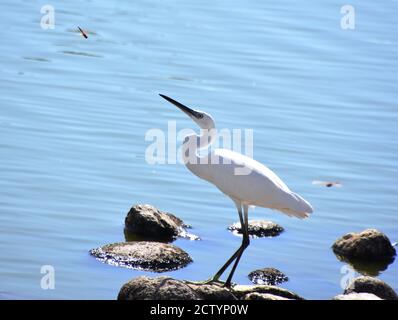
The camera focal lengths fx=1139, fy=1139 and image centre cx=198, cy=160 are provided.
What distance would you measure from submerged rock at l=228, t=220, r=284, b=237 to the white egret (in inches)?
64.6

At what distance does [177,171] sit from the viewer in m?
15.7

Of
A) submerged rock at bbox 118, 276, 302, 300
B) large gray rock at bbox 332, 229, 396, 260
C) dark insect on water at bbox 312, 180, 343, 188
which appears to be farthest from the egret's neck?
dark insect on water at bbox 312, 180, 343, 188

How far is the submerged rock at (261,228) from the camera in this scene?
1392 centimetres

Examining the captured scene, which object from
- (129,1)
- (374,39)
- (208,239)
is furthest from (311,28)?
(208,239)

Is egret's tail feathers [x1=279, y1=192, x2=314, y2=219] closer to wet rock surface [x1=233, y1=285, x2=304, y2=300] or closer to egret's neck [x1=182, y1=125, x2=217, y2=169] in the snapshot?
wet rock surface [x1=233, y1=285, x2=304, y2=300]

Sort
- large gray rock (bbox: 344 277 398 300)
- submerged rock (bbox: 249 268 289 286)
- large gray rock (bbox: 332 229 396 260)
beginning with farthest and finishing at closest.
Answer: large gray rock (bbox: 332 229 396 260)
submerged rock (bbox: 249 268 289 286)
large gray rock (bbox: 344 277 398 300)

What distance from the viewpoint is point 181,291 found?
418 inches

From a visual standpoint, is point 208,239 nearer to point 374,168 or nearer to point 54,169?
point 54,169

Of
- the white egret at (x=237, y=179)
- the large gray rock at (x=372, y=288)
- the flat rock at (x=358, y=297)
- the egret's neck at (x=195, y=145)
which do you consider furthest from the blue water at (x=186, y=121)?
the flat rock at (x=358, y=297)

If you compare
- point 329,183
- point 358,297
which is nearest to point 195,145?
point 358,297

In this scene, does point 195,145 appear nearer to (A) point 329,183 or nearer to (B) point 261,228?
(B) point 261,228

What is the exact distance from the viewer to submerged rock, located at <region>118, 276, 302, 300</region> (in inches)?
417

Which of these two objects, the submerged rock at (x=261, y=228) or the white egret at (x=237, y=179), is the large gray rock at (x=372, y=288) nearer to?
the white egret at (x=237, y=179)

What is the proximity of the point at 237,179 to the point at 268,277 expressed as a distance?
1.37m
